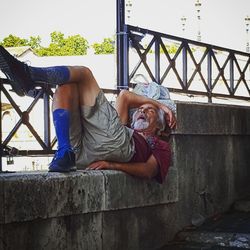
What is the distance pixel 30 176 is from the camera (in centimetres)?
346

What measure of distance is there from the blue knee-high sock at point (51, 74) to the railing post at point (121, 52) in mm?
2593

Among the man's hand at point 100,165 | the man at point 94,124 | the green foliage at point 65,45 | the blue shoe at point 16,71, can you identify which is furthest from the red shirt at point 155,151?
the green foliage at point 65,45

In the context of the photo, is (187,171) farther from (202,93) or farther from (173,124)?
(202,93)

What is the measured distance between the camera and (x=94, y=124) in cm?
450

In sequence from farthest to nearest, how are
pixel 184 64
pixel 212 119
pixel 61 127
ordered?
1. pixel 184 64
2. pixel 212 119
3. pixel 61 127

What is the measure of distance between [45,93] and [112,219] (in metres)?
1.83

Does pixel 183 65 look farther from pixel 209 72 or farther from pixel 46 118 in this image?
pixel 46 118

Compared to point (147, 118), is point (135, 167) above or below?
below

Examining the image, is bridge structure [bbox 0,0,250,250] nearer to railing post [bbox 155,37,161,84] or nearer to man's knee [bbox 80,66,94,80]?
railing post [bbox 155,37,161,84]

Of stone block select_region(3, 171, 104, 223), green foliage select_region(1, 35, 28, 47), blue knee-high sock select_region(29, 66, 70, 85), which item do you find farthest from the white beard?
green foliage select_region(1, 35, 28, 47)

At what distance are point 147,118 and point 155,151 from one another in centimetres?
44

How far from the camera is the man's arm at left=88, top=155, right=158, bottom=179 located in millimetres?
4480

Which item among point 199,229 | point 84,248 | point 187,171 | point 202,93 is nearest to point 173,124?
point 187,171

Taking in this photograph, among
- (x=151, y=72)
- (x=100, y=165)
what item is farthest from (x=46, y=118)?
(x=151, y=72)
